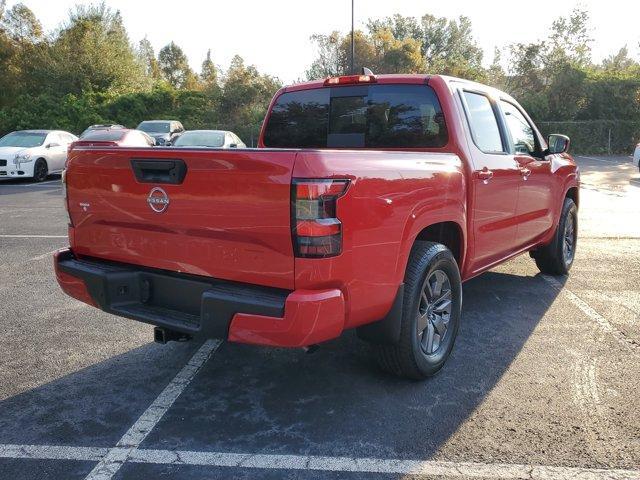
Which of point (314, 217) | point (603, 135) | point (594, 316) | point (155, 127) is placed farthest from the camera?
point (603, 135)

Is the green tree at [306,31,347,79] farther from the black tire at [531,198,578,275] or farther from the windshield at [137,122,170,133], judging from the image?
the black tire at [531,198,578,275]

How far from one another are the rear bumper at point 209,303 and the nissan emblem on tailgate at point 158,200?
0.37m

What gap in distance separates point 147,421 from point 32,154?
14.8 m

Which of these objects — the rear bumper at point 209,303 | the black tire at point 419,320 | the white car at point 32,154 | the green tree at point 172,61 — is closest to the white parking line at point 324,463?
the rear bumper at point 209,303

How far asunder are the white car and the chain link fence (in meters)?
25.0

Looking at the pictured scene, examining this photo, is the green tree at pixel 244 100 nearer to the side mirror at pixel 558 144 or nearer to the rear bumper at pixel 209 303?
the side mirror at pixel 558 144

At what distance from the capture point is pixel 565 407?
10.8 ft

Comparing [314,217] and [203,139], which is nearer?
[314,217]

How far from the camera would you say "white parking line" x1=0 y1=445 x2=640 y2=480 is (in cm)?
265

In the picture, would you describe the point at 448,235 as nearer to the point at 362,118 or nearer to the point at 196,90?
the point at 362,118

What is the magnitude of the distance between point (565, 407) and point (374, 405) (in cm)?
109

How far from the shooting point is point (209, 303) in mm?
2822

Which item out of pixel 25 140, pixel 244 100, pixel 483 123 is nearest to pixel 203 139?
pixel 25 140

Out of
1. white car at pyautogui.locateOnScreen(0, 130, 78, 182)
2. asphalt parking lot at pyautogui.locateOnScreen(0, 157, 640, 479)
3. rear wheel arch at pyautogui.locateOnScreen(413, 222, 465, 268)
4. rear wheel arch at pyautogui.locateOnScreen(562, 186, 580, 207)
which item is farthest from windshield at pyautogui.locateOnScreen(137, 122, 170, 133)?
rear wheel arch at pyautogui.locateOnScreen(413, 222, 465, 268)
